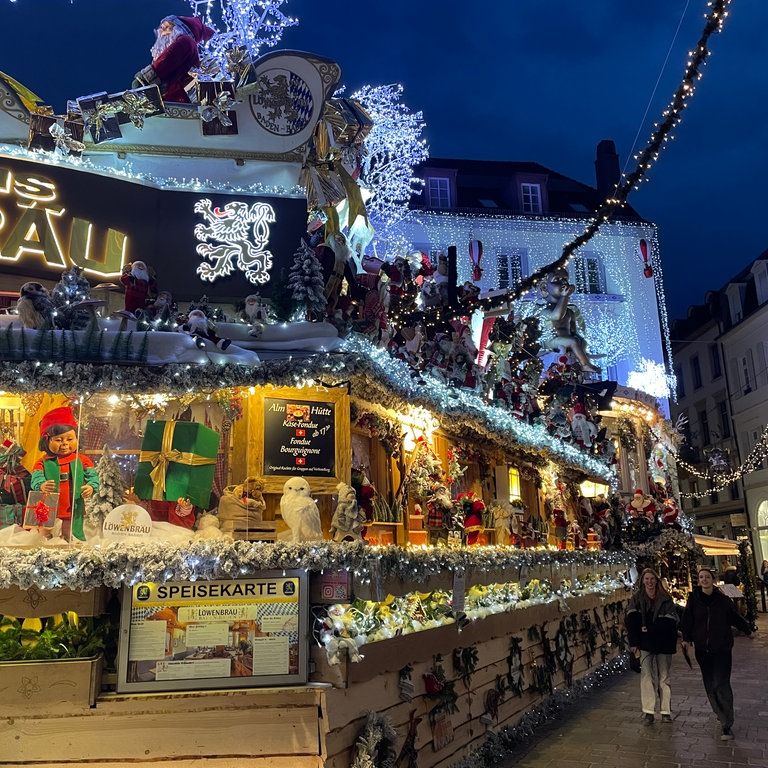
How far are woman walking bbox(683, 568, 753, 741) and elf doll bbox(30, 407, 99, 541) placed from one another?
652cm

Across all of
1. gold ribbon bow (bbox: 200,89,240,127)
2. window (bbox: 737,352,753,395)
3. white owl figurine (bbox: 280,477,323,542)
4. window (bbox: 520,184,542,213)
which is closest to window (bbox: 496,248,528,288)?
window (bbox: 520,184,542,213)

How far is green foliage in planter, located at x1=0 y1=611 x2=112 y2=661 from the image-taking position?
18.5 feet

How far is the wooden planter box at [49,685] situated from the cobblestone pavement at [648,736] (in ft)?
14.3

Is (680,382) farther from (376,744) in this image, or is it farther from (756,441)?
(376,744)

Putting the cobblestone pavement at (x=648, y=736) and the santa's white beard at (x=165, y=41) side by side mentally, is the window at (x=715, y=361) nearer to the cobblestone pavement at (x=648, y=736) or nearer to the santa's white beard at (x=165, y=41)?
the cobblestone pavement at (x=648, y=736)

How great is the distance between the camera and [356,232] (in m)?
10.4

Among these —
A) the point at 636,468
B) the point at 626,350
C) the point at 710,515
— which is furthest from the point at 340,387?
the point at 710,515

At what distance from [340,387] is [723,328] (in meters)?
34.0

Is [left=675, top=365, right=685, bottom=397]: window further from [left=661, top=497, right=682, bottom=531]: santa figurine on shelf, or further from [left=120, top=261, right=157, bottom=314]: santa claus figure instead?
[left=120, top=261, right=157, bottom=314]: santa claus figure

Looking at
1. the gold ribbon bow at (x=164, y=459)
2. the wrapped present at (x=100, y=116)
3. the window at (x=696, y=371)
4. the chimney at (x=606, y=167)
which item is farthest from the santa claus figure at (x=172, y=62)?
the window at (x=696, y=371)

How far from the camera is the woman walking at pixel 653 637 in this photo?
8484 millimetres

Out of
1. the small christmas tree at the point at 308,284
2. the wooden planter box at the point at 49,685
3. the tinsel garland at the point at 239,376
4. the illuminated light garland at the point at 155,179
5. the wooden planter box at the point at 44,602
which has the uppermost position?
the illuminated light garland at the point at 155,179

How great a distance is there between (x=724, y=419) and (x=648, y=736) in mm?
32145

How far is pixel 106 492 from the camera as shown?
6566 millimetres
